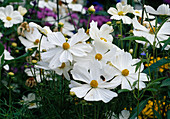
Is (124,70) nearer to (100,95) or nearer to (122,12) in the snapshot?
(100,95)

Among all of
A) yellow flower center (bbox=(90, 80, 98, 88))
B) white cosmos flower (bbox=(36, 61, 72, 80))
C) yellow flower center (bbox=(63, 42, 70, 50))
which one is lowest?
yellow flower center (bbox=(90, 80, 98, 88))

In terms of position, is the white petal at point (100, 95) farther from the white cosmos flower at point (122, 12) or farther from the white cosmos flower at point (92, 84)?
the white cosmos flower at point (122, 12)

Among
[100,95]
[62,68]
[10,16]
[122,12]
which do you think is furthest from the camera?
[10,16]

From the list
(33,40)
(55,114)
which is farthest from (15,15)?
(55,114)

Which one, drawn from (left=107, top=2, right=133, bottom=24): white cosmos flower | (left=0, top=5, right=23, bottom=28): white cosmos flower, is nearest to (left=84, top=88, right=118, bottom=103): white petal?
(left=107, top=2, right=133, bottom=24): white cosmos flower

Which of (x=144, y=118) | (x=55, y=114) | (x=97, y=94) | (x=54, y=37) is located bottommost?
(x=144, y=118)

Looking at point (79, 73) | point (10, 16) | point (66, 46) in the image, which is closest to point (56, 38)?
point (66, 46)

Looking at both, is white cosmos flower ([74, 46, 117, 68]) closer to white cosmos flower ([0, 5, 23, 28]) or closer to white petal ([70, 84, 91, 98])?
white petal ([70, 84, 91, 98])

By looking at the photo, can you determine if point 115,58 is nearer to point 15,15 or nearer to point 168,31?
point 168,31

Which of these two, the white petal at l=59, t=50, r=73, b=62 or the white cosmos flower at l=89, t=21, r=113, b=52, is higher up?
the white cosmos flower at l=89, t=21, r=113, b=52
